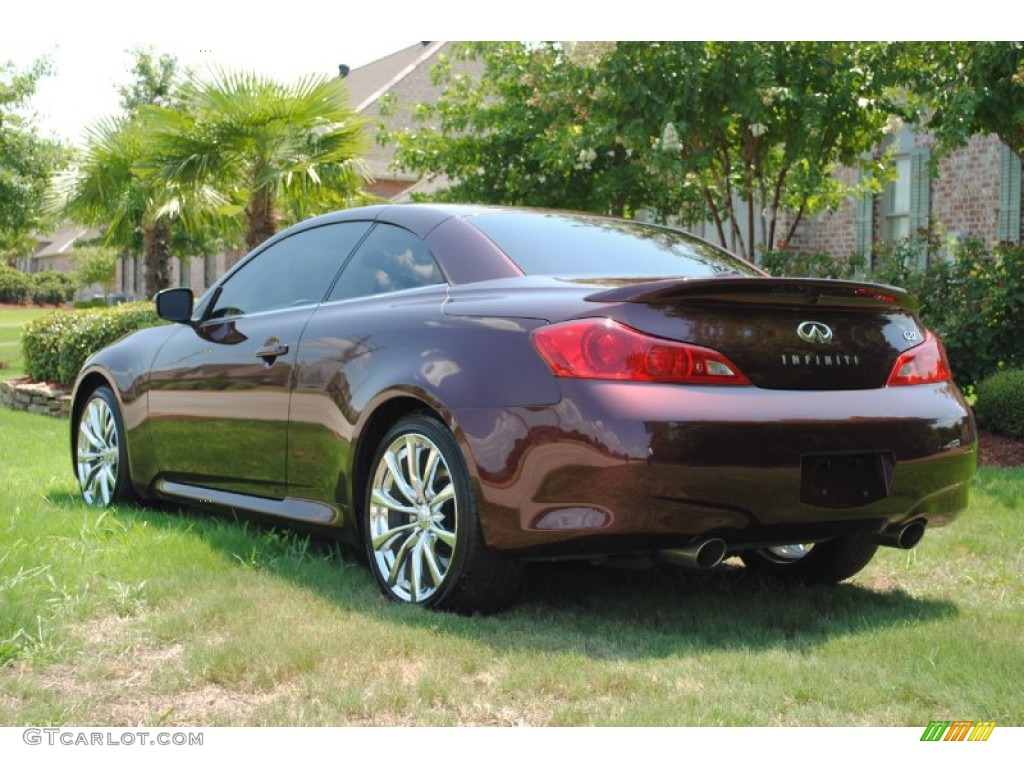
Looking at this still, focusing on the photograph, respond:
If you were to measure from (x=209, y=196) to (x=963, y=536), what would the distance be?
482 inches

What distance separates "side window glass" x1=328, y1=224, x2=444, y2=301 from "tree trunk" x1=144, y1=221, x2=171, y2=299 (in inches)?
654

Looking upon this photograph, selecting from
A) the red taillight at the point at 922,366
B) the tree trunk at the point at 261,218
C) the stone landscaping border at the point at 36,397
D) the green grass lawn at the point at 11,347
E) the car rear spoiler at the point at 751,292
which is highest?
the tree trunk at the point at 261,218

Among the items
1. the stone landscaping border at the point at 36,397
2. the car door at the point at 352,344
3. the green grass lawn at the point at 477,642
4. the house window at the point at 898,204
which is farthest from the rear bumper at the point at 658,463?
the house window at the point at 898,204

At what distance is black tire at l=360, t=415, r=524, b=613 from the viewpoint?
170 inches

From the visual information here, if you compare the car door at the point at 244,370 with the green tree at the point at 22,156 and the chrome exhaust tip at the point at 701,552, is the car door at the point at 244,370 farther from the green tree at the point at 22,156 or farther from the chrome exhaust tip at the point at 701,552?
the green tree at the point at 22,156

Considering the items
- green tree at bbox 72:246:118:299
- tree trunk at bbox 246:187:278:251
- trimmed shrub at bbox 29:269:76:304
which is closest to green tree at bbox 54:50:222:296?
tree trunk at bbox 246:187:278:251

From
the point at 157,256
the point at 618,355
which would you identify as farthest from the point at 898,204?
the point at 618,355

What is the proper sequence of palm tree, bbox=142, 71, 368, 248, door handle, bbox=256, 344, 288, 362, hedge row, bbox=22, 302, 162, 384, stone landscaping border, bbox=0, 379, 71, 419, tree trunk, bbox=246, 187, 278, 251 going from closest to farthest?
door handle, bbox=256, 344, 288, 362
stone landscaping border, bbox=0, 379, 71, 419
hedge row, bbox=22, 302, 162, 384
palm tree, bbox=142, 71, 368, 248
tree trunk, bbox=246, 187, 278, 251

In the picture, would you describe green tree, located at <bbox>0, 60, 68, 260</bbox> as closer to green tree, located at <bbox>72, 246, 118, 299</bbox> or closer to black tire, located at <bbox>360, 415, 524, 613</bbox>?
black tire, located at <bbox>360, 415, 524, 613</bbox>

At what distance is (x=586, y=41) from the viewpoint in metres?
12.4

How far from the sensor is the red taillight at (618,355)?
404 cm

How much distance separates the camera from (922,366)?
4656 millimetres

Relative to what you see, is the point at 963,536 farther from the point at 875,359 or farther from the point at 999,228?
the point at 999,228

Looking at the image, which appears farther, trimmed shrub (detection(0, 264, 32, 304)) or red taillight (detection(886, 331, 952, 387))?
trimmed shrub (detection(0, 264, 32, 304))
